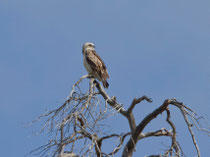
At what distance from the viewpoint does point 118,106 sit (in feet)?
19.6

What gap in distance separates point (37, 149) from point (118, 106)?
141 centimetres

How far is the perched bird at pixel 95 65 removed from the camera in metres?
7.55

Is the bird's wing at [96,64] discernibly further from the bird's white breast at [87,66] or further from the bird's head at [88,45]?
the bird's head at [88,45]

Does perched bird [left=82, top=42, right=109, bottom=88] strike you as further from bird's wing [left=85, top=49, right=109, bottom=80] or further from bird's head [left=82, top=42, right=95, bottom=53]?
bird's head [left=82, top=42, right=95, bottom=53]

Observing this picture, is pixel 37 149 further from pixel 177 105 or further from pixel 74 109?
pixel 177 105

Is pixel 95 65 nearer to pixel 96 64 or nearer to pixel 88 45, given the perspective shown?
pixel 96 64

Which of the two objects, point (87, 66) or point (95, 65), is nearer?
point (95, 65)

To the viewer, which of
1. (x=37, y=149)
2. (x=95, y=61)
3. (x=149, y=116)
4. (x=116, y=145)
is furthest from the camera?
(x=95, y=61)

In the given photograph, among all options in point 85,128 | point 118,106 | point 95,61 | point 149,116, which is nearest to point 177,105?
point 149,116

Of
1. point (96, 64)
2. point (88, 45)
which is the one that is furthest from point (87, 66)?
point (88, 45)

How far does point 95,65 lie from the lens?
303 inches

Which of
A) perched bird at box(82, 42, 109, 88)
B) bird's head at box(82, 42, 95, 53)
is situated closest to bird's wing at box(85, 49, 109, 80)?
perched bird at box(82, 42, 109, 88)

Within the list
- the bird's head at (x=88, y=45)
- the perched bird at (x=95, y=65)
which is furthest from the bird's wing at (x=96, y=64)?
the bird's head at (x=88, y=45)

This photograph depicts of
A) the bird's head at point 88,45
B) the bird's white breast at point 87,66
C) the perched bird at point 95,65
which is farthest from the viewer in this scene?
the bird's head at point 88,45
